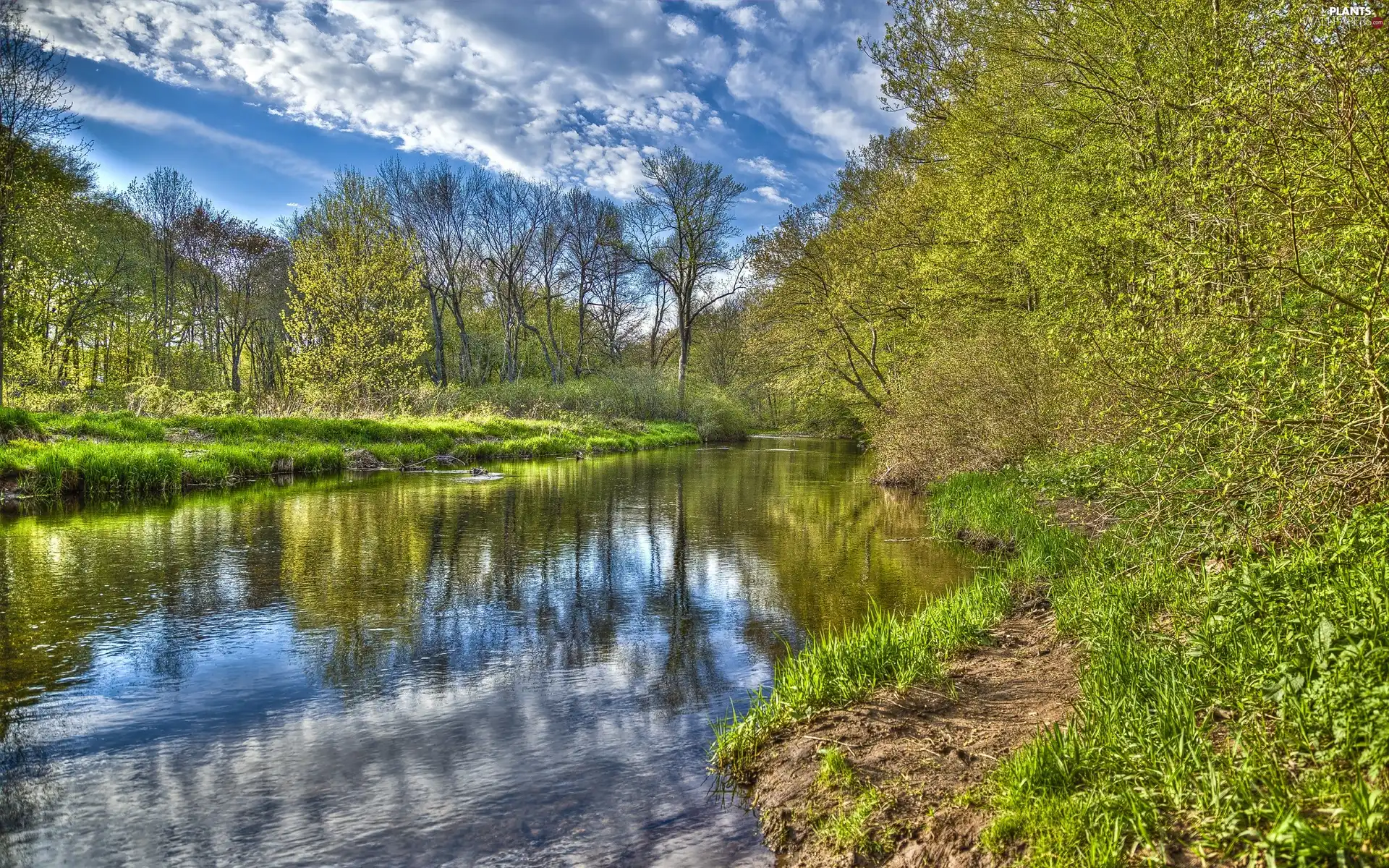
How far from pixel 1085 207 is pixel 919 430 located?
5919mm

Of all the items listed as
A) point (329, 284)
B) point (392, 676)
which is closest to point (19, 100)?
point (329, 284)

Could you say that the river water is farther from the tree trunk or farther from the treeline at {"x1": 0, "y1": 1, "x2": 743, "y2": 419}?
the tree trunk

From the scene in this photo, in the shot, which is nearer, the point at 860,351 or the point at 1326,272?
the point at 1326,272

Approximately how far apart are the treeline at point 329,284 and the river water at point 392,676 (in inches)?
587

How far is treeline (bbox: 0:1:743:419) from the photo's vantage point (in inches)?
922

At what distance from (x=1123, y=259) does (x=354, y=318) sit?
81.8ft

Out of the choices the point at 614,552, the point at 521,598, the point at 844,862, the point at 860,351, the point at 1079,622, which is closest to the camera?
the point at 844,862

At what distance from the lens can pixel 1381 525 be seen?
368 centimetres

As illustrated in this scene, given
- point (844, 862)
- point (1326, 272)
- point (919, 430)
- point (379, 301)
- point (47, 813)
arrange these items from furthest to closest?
point (379, 301), point (919, 430), point (1326, 272), point (47, 813), point (844, 862)

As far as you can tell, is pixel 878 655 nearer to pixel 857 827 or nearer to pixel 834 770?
pixel 834 770

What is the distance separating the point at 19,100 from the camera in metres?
18.7

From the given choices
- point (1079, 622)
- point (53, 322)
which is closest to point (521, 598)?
point (1079, 622)

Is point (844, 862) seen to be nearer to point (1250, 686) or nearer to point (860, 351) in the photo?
point (1250, 686)

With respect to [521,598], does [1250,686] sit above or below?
above
